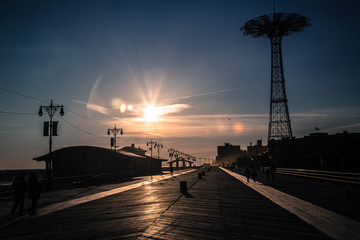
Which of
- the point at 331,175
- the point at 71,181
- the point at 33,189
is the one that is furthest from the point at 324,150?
the point at 33,189

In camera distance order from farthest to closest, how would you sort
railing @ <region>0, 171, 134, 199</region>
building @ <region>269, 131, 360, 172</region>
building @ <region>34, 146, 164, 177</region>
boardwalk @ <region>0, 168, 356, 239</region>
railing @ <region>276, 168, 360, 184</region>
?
building @ <region>269, 131, 360, 172</region>
building @ <region>34, 146, 164, 177</region>
railing @ <region>0, 171, 134, 199</region>
railing @ <region>276, 168, 360, 184</region>
boardwalk @ <region>0, 168, 356, 239</region>

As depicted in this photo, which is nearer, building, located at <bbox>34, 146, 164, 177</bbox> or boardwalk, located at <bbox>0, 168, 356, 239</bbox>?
boardwalk, located at <bbox>0, 168, 356, 239</bbox>

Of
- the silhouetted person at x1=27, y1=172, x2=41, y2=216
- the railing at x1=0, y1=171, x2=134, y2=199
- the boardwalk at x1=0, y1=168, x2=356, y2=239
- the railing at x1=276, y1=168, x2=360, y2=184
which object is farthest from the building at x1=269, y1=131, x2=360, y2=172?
the silhouetted person at x1=27, y1=172, x2=41, y2=216

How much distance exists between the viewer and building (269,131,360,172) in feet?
191

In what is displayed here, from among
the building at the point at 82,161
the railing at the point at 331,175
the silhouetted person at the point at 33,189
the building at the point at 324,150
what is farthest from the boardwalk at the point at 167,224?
the building at the point at 324,150

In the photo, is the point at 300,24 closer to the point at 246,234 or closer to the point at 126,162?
the point at 126,162

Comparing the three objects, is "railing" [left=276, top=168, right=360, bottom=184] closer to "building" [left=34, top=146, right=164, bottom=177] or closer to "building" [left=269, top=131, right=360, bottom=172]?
"building" [left=269, top=131, right=360, bottom=172]

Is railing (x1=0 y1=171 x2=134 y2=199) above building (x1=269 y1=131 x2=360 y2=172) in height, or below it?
below

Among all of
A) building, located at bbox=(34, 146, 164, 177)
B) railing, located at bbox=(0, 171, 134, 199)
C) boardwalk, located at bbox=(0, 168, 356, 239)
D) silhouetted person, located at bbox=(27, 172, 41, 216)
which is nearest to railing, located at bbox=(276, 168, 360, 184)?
boardwalk, located at bbox=(0, 168, 356, 239)

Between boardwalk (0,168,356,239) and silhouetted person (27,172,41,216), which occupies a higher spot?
silhouetted person (27,172,41,216)

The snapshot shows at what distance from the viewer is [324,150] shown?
2311 inches

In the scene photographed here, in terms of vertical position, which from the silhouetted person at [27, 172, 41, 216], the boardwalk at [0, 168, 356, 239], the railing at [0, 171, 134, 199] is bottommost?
the railing at [0, 171, 134, 199]

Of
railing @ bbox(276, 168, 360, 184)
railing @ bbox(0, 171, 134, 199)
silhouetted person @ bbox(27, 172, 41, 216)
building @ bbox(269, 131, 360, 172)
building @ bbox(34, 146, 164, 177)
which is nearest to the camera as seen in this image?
silhouetted person @ bbox(27, 172, 41, 216)

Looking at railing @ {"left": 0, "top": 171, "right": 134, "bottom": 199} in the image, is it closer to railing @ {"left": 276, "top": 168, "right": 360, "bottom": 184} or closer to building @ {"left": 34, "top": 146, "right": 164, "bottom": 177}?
building @ {"left": 34, "top": 146, "right": 164, "bottom": 177}
